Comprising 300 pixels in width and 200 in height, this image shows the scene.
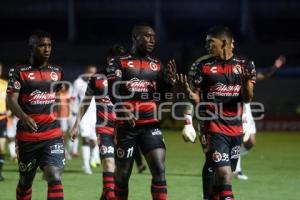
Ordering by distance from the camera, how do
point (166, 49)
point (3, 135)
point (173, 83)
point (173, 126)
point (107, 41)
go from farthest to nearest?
1. point (107, 41)
2. point (166, 49)
3. point (173, 126)
4. point (3, 135)
5. point (173, 83)

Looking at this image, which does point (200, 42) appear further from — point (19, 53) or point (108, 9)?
point (19, 53)

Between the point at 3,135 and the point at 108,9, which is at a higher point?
the point at 108,9

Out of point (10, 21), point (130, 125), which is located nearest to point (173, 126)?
point (10, 21)

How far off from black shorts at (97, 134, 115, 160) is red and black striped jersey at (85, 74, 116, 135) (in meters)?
0.15

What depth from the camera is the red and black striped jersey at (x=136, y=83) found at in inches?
370

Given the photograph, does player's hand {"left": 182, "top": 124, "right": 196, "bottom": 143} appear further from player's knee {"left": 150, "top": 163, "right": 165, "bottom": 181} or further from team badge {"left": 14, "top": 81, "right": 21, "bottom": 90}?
team badge {"left": 14, "top": 81, "right": 21, "bottom": 90}

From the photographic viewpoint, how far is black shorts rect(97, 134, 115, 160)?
11.1m

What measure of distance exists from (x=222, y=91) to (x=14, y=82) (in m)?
2.54

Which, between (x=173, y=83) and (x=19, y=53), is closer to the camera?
(x=173, y=83)

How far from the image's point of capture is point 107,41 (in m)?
44.2

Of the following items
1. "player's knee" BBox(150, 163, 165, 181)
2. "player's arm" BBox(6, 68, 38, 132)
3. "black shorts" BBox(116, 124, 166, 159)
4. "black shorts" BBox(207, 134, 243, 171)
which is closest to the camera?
"player's arm" BBox(6, 68, 38, 132)

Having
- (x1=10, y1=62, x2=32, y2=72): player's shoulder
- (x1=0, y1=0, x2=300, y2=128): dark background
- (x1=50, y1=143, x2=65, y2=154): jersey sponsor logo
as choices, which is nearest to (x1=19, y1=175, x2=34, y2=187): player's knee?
(x1=50, y1=143, x2=65, y2=154): jersey sponsor logo

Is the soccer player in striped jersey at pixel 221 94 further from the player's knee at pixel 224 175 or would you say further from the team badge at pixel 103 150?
the team badge at pixel 103 150

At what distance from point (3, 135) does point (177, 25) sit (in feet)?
99.8
